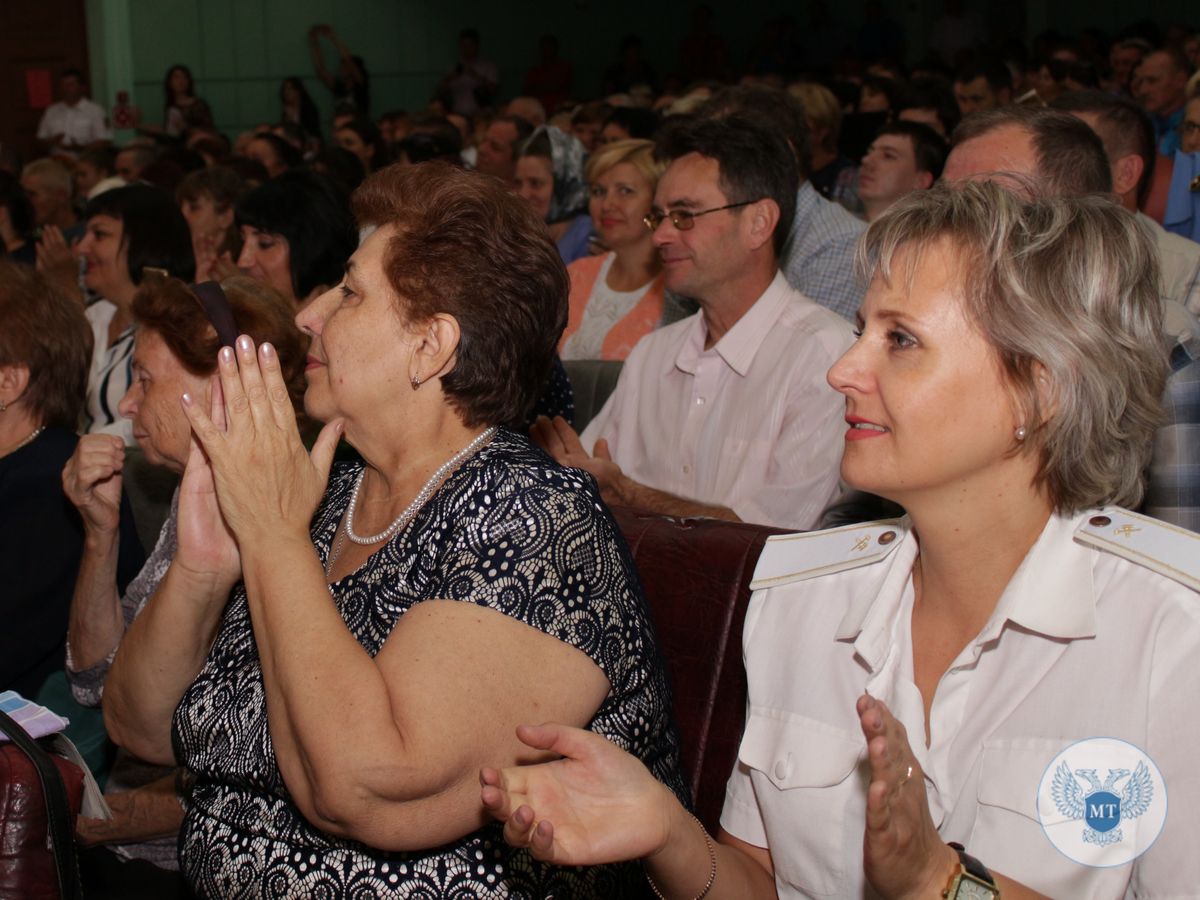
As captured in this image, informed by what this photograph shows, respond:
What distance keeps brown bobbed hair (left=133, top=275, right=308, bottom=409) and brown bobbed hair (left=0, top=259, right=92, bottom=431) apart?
0.32 meters

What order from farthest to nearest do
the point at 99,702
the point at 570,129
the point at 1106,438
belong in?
the point at 570,129, the point at 99,702, the point at 1106,438

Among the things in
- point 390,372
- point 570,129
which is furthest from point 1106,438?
point 570,129

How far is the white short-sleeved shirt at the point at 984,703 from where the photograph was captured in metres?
1.26

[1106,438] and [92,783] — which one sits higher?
[1106,438]

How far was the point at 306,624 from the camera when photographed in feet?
4.62

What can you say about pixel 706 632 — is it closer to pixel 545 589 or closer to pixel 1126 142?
pixel 545 589

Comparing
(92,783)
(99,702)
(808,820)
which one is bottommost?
(99,702)

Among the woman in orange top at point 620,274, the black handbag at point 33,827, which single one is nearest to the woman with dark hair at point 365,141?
the woman in orange top at point 620,274

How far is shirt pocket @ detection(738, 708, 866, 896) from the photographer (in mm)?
1444

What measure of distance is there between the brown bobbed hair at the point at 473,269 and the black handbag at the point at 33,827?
65cm

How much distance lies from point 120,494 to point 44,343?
1.55ft

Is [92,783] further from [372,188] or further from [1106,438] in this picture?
[1106,438]

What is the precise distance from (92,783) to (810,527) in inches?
56.5

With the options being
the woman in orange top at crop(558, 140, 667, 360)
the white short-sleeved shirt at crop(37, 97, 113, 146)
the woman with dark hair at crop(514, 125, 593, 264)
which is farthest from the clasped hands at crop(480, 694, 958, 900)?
the white short-sleeved shirt at crop(37, 97, 113, 146)
